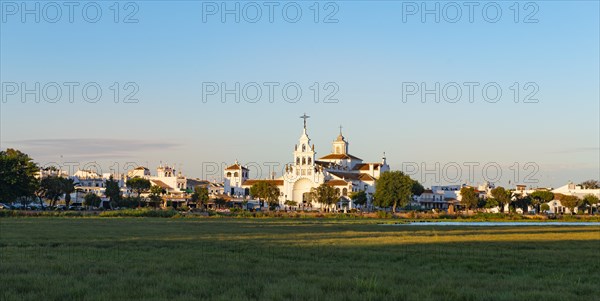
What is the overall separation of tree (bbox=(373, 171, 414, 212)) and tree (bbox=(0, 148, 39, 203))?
7433 centimetres

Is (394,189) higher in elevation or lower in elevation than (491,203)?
higher

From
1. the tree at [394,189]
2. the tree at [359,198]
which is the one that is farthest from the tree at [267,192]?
the tree at [394,189]

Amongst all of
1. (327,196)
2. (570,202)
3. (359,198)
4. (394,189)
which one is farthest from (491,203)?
(327,196)

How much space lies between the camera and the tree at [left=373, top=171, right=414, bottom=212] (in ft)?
529

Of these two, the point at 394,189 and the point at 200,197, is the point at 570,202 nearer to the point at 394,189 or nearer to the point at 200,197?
the point at 394,189

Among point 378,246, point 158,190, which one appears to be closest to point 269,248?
point 378,246

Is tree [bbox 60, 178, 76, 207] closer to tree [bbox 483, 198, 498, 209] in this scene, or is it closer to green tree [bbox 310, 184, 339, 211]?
green tree [bbox 310, 184, 339, 211]

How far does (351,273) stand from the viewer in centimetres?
2139

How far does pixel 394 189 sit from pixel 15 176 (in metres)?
79.6

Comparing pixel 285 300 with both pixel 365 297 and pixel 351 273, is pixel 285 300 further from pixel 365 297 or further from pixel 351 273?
pixel 351 273

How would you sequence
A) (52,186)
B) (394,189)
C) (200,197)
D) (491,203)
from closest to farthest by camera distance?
(52,186) → (394,189) → (200,197) → (491,203)

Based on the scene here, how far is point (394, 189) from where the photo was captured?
161750mm

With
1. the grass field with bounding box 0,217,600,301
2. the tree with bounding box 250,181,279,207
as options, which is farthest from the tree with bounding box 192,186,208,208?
the grass field with bounding box 0,217,600,301

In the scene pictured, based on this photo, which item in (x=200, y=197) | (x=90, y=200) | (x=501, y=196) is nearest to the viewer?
(x=90, y=200)
